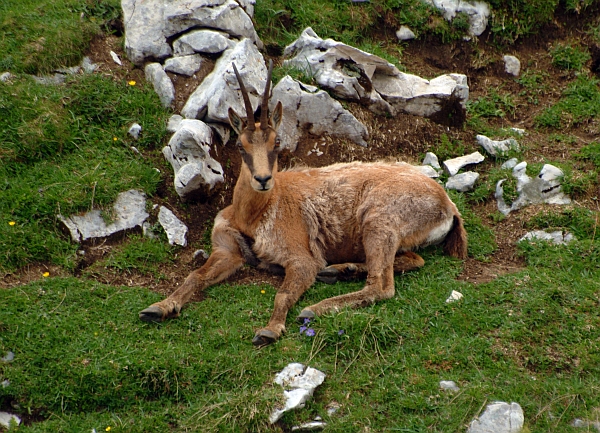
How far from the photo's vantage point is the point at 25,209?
6.93 meters

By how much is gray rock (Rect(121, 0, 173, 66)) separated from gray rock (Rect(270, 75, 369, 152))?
1.69 metres

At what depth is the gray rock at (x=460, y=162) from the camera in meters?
8.23

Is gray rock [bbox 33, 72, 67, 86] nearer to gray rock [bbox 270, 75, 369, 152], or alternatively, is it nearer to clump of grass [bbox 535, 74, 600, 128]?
gray rock [bbox 270, 75, 369, 152]

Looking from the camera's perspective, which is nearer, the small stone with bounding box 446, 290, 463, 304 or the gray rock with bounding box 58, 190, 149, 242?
the small stone with bounding box 446, 290, 463, 304

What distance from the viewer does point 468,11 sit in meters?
10.0

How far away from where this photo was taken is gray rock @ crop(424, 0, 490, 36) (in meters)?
10.0

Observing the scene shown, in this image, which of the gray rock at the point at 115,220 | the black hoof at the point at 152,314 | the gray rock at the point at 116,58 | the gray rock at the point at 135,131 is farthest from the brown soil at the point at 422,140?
the black hoof at the point at 152,314

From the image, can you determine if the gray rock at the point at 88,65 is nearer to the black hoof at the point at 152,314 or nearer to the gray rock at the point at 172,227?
the gray rock at the point at 172,227

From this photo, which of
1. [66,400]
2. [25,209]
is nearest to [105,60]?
[25,209]

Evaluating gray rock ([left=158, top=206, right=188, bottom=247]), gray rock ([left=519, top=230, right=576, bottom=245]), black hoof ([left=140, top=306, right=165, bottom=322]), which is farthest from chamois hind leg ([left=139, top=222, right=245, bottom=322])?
gray rock ([left=519, top=230, right=576, bottom=245])

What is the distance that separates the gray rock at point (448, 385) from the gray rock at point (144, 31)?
5.51 metres

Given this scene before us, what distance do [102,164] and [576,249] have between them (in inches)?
199

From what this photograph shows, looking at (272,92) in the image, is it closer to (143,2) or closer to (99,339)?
(143,2)

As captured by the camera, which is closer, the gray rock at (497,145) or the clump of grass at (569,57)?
the gray rock at (497,145)
